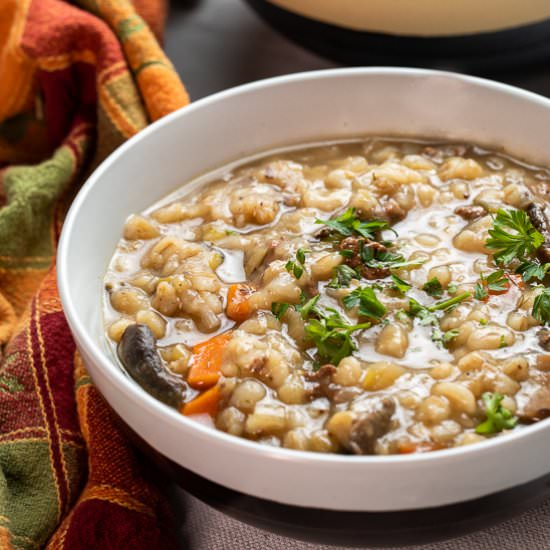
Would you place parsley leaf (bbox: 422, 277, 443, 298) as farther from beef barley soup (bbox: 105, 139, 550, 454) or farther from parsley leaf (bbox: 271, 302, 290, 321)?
parsley leaf (bbox: 271, 302, 290, 321)

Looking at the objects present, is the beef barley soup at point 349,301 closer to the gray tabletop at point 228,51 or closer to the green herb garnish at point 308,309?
the green herb garnish at point 308,309

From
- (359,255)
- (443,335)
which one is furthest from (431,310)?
(359,255)

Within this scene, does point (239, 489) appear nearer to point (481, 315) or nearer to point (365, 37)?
point (481, 315)

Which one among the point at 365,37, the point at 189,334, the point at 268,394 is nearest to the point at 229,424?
the point at 268,394

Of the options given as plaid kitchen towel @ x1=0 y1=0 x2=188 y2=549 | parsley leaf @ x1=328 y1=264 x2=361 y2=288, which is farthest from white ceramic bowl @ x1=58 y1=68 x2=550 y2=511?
parsley leaf @ x1=328 y1=264 x2=361 y2=288

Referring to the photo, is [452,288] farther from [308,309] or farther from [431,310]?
[308,309]

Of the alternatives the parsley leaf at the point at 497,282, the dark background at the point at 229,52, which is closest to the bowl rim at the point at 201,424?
the parsley leaf at the point at 497,282
